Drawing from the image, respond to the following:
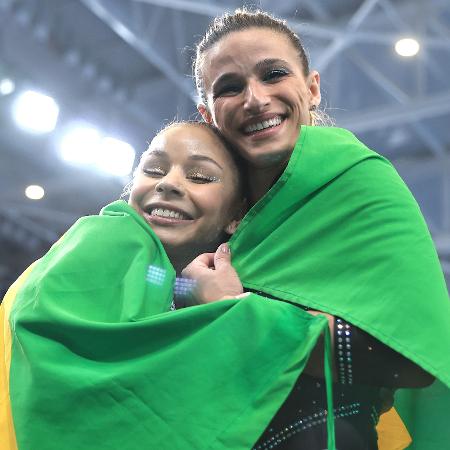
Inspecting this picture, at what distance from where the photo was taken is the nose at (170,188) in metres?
1.23

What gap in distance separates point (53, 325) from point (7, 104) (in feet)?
14.5

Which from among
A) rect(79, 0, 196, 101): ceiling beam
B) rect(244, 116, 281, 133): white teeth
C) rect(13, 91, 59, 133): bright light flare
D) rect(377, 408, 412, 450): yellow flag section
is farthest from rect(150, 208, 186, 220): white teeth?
rect(13, 91, 59, 133): bright light flare

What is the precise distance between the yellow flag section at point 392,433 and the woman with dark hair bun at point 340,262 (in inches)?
0.4

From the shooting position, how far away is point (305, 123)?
1366 mm

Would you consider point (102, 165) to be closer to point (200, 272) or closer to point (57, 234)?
point (57, 234)

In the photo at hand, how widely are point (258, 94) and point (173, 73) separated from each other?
11.7ft

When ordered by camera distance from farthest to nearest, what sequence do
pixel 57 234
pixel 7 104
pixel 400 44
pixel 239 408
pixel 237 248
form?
1. pixel 57 234
2. pixel 7 104
3. pixel 400 44
4. pixel 237 248
5. pixel 239 408

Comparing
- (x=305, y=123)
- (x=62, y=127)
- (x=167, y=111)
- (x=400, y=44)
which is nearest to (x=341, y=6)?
(x=400, y=44)

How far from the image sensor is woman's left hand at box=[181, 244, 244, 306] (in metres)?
1.06

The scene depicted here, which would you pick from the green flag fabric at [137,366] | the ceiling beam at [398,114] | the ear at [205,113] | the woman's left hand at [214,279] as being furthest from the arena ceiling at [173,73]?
the green flag fabric at [137,366]

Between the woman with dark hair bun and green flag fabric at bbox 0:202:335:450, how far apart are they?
74 mm

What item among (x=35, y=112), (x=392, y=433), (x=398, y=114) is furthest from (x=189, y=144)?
(x=35, y=112)

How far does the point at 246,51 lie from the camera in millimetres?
1314

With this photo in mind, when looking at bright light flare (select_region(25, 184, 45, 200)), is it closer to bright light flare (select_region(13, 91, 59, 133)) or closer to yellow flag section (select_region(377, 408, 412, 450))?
bright light flare (select_region(13, 91, 59, 133))
